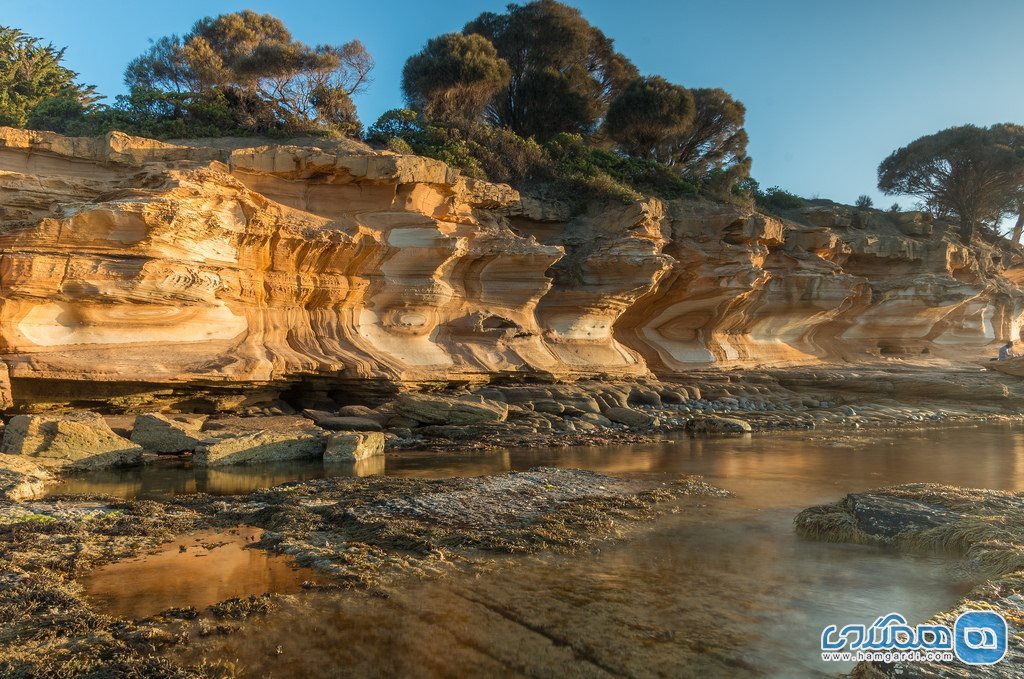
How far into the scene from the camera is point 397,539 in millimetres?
6113

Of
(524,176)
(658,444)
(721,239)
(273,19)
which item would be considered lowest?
(658,444)

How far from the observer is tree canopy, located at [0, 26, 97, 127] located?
2047 cm

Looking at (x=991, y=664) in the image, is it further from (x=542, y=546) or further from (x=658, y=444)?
(x=658, y=444)

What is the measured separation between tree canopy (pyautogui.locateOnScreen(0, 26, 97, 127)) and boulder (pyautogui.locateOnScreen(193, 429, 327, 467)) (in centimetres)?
1452

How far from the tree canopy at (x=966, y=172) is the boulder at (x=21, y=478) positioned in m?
38.7

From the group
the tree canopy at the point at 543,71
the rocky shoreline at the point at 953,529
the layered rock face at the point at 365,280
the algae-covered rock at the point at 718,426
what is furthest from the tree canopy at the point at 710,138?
the rocky shoreline at the point at 953,529

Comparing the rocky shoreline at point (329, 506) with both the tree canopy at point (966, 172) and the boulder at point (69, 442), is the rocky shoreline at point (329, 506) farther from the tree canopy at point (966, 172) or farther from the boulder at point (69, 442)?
the tree canopy at point (966, 172)

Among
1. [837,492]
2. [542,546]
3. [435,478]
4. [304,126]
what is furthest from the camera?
[304,126]

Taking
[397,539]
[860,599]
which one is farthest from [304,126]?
[860,599]

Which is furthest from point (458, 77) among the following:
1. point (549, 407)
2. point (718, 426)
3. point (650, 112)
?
point (718, 426)

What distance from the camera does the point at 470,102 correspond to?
91.2ft

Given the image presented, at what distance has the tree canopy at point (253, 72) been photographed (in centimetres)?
2166

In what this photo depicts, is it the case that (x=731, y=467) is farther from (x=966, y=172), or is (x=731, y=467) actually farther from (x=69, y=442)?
(x=966, y=172)

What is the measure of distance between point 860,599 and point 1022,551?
1681mm
